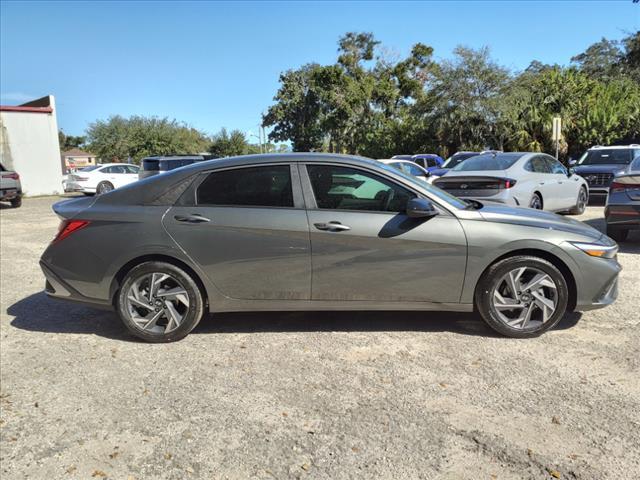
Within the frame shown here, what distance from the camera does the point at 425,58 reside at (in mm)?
45312

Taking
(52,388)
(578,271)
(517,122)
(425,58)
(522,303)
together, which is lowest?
(52,388)

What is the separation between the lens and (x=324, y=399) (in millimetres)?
3420

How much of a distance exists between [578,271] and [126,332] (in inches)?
155

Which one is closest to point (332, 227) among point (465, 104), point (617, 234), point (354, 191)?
point (354, 191)

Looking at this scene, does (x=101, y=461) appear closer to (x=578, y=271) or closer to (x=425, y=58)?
(x=578, y=271)

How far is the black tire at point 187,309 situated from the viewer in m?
4.35

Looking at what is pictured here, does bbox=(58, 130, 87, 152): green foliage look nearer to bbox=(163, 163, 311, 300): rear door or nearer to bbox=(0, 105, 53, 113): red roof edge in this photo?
bbox=(0, 105, 53, 113): red roof edge

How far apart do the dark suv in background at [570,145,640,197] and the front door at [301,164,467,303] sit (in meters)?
10.9

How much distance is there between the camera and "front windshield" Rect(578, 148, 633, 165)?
14.5 m

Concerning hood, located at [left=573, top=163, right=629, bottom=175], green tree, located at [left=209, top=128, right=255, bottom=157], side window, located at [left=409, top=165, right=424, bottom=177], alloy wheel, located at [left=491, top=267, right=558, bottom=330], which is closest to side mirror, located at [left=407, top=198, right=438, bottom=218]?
alloy wheel, located at [left=491, top=267, right=558, bottom=330]

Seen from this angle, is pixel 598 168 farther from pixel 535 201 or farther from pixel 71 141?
pixel 71 141

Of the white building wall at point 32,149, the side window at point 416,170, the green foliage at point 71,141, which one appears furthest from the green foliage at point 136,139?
the green foliage at point 71,141

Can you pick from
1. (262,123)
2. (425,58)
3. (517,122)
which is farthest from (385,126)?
(262,123)

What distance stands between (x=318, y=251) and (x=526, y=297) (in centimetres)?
174
